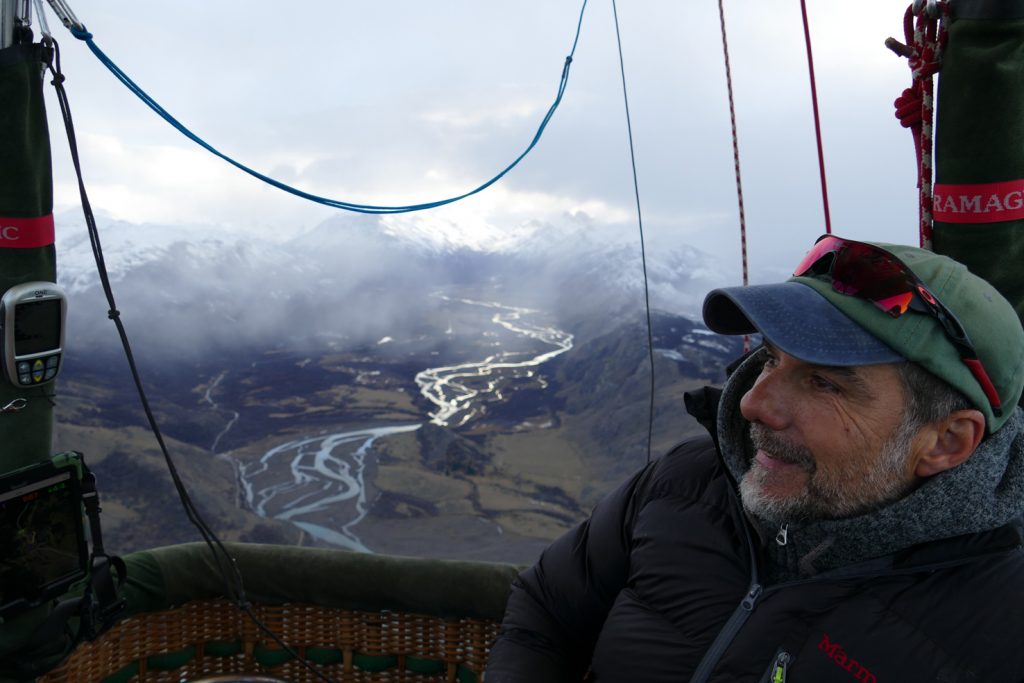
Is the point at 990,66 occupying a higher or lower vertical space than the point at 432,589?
higher

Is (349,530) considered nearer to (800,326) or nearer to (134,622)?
(134,622)

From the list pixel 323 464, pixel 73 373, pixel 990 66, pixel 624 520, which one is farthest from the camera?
pixel 73 373

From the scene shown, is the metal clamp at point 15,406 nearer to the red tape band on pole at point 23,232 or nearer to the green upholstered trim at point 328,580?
the red tape band on pole at point 23,232

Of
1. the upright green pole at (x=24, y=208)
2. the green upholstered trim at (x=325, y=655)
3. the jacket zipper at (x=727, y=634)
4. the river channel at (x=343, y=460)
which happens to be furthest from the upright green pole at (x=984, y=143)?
the river channel at (x=343, y=460)

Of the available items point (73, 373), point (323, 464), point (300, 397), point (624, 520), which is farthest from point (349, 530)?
point (624, 520)

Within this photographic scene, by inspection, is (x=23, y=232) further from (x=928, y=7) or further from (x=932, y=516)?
(x=928, y=7)
